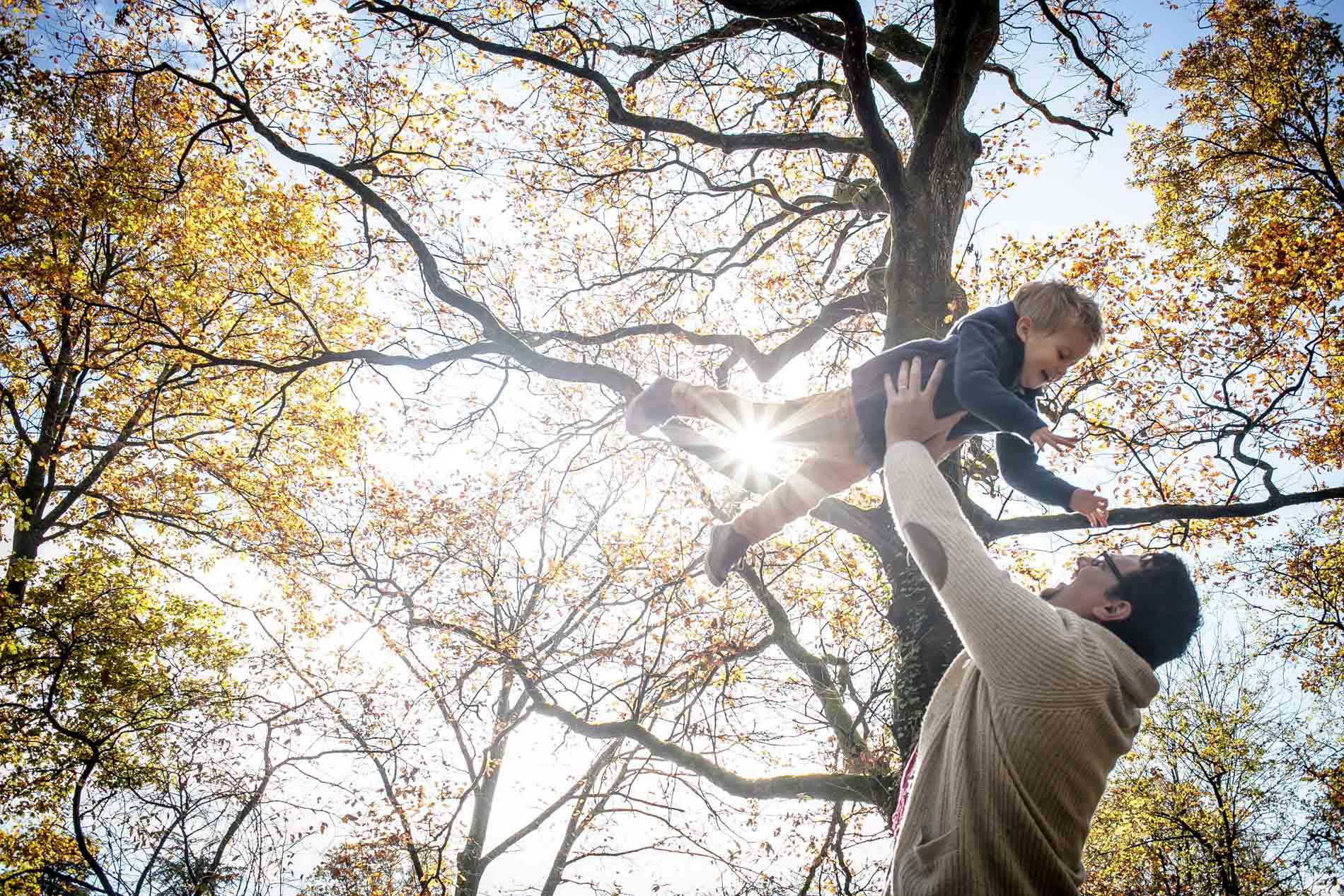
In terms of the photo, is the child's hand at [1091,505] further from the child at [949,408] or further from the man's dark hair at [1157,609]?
the man's dark hair at [1157,609]

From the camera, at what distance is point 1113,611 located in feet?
4.81

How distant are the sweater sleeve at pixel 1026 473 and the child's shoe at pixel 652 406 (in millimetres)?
1428

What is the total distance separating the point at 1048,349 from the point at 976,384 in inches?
20.8

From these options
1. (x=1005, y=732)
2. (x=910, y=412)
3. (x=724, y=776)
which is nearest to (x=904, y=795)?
(x=1005, y=732)

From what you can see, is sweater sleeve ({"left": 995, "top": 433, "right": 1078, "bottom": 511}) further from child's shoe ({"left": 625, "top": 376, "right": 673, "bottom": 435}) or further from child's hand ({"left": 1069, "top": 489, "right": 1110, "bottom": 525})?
child's shoe ({"left": 625, "top": 376, "right": 673, "bottom": 435})

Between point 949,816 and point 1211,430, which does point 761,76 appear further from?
point 949,816

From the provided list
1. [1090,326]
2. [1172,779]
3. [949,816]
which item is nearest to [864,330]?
[1090,326]

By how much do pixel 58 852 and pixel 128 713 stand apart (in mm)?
3685

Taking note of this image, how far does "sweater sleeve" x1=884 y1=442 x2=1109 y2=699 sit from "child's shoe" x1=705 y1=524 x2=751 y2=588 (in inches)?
60.1

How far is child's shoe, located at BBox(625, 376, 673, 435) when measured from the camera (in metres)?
2.94

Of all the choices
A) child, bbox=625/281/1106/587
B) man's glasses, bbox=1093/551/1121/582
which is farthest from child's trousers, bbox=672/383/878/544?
man's glasses, bbox=1093/551/1121/582

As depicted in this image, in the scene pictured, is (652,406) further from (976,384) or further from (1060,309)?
(1060,309)

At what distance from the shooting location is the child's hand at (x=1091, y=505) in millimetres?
2017

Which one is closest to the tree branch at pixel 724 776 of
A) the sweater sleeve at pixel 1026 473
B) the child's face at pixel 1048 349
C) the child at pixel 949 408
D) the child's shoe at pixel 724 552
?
the child's shoe at pixel 724 552
